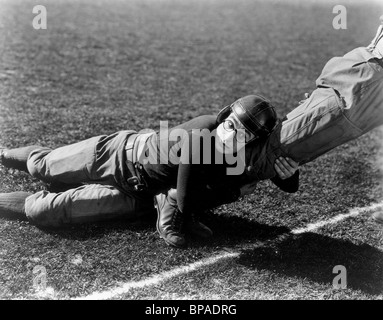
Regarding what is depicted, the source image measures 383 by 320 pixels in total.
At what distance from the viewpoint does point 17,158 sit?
19.4ft

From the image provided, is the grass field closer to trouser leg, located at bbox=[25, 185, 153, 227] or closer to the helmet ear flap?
Result: trouser leg, located at bbox=[25, 185, 153, 227]

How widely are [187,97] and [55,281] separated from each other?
4984mm

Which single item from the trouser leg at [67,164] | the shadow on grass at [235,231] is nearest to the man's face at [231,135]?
the shadow on grass at [235,231]

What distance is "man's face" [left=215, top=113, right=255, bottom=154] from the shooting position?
191 inches

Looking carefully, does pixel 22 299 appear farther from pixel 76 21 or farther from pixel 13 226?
pixel 76 21

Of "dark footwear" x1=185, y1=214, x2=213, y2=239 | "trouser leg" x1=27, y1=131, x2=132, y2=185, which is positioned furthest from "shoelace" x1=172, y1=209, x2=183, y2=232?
"trouser leg" x1=27, y1=131, x2=132, y2=185

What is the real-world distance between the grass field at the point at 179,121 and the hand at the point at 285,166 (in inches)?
26.6

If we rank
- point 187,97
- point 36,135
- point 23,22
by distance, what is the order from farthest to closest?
1. point 23,22
2. point 187,97
3. point 36,135

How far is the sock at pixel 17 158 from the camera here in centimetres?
587

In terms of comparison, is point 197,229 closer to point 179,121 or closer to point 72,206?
Answer: point 72,206

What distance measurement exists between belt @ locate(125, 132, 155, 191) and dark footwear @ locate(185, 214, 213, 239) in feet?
1.68

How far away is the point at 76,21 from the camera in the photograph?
1328 cm

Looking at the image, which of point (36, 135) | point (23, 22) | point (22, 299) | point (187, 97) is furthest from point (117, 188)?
point (23, 22)
